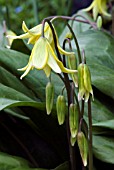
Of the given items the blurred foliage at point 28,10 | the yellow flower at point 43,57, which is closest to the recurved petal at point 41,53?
the yellow flower at point 43,57

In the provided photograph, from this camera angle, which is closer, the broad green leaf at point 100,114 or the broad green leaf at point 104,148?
the broad green leaf at point 104,148

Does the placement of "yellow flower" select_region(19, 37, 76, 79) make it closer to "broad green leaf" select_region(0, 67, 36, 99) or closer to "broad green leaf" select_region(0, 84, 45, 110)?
"broad green leaf" select_region(0, 84, 45, 110)

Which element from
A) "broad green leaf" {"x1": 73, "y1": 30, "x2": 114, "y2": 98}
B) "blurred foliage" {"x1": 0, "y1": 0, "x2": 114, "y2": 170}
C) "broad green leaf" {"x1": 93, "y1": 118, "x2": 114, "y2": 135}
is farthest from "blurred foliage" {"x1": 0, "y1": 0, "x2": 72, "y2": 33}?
"broad green leaf" {"x1": 93, "y1": 118, "x2": 114, "y2": 135}

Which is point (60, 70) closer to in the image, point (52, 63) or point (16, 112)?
point (52, 63)

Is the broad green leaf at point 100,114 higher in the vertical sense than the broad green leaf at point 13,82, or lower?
lower

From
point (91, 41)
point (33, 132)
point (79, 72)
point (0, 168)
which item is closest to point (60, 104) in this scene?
point (79, 72)

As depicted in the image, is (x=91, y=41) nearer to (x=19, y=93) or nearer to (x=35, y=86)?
(x=35, y=86)

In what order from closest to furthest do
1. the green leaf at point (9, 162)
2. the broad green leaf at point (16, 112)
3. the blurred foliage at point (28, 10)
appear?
the green leaf at point (9, 162) < the broad green leaf at point (16, 112) < the blurred foliage at point (28, 10)

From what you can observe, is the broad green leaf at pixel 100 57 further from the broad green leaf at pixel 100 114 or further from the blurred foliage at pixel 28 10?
the blurred foliage at pixel 28 10

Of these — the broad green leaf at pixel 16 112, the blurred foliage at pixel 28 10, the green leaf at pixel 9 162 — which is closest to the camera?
the green leaf at pixel 9 162
